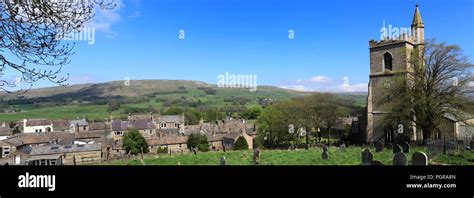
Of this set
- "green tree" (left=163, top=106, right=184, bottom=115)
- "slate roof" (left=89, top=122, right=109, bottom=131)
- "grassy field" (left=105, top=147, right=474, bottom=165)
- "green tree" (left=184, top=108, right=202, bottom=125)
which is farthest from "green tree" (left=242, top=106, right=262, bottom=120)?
"grassy field" (left=105, top=147, right=474, bottom=165)

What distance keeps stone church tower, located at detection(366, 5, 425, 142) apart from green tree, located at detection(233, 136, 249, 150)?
14.7 meters

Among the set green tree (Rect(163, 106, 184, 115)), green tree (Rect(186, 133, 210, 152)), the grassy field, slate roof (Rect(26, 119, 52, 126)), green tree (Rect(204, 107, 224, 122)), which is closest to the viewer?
the grassy field

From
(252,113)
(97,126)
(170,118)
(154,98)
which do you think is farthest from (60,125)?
(252,113)

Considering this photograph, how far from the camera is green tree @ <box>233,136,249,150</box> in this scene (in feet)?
116

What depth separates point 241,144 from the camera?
117ft

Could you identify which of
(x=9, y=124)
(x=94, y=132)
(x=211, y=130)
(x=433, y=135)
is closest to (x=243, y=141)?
(x=211, y=130)

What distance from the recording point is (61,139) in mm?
36625

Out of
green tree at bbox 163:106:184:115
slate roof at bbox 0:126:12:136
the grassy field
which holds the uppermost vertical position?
green tree at bbox 163:106:184:115

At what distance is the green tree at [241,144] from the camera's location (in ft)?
116

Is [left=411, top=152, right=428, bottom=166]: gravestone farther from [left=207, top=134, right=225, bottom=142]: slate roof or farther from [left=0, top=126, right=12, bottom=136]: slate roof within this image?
[left=0, top=126, right=12, bottom=136]: slate roof

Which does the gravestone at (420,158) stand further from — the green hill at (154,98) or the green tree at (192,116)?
the green tree at (192,116)

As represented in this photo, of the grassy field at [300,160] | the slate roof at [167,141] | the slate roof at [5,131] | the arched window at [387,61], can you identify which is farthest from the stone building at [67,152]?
the arched window at [387,61]
